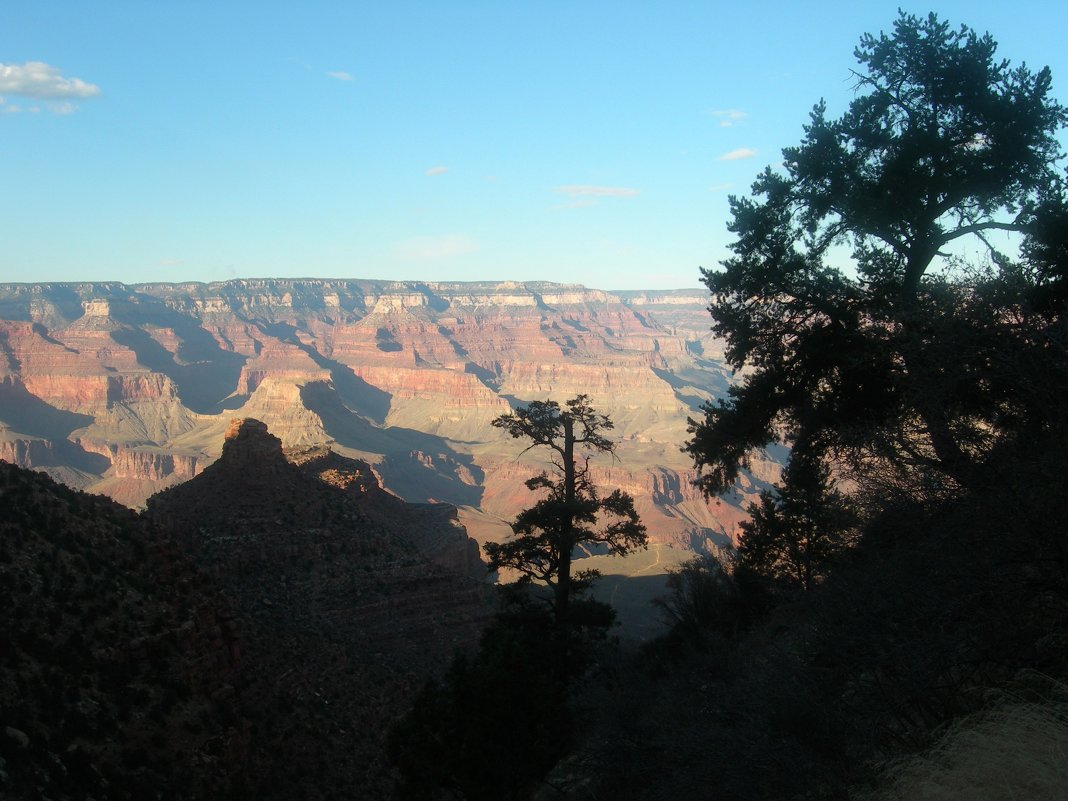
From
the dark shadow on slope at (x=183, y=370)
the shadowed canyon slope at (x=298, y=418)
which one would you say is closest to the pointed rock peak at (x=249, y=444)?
the shadowed canyon slope at (x=298, y=418)

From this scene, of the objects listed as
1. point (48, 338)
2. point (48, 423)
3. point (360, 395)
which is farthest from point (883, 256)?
point (360, 395)

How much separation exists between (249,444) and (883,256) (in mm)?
25616

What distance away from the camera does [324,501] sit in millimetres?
33156

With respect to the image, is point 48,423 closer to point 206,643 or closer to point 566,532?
point 206,643

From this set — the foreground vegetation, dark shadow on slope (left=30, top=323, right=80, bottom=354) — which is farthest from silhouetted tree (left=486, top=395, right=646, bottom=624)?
dark shadow on slope (left=30, top=323, right=80, bottom=354)

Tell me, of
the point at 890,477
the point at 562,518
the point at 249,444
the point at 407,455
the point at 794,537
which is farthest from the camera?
the point at 407,455

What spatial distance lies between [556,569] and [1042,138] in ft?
37.6

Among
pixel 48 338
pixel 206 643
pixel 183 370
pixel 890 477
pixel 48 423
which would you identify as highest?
pixel 48 338

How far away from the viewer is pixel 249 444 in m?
32.4

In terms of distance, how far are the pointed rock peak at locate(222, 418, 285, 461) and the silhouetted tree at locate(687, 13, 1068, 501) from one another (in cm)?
2204

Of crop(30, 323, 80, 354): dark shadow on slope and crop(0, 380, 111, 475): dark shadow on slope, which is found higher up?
crop(30, 323, 80, 354): dark shadow on slope

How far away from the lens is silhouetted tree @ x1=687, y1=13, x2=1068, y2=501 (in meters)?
11.0

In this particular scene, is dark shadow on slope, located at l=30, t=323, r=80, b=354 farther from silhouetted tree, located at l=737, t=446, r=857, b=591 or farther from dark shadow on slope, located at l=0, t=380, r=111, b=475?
silhouetted tree, located at l=737, t=446, r=857, b=591

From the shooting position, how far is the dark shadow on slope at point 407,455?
117m
